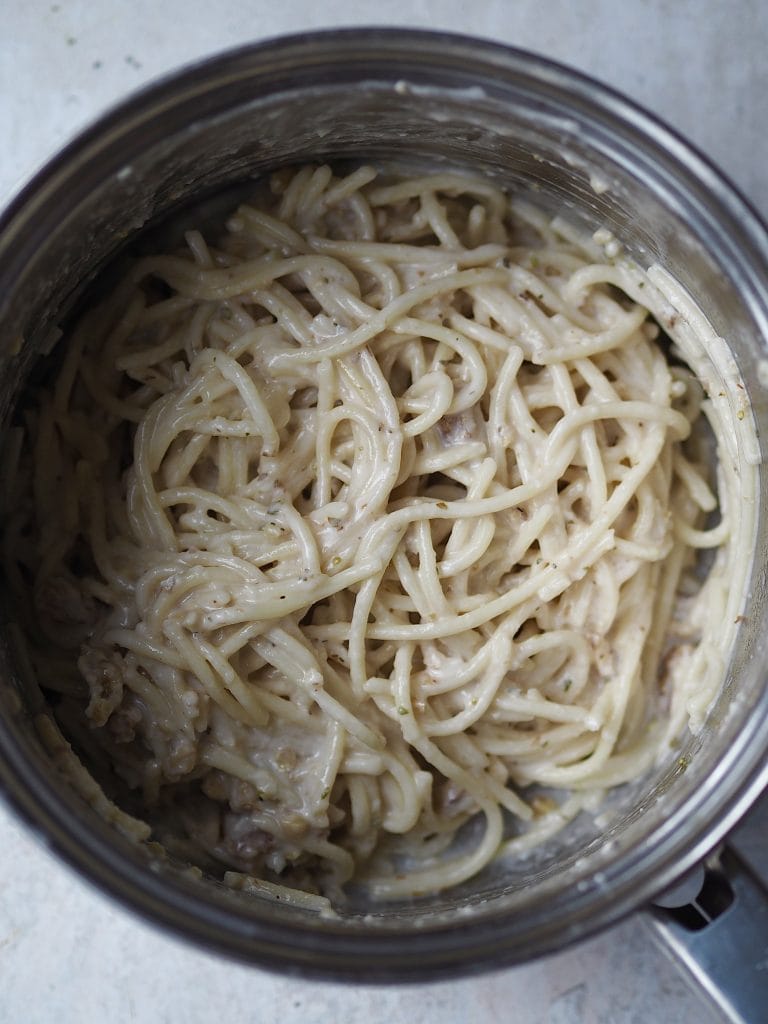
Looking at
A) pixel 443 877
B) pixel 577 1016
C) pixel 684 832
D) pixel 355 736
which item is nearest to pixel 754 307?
pixel 684 832

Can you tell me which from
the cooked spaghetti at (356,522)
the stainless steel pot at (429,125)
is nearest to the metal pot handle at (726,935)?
the stainless steel pot at (429,125)

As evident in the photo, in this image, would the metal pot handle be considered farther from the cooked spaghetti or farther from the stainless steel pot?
the cooked spaghetti

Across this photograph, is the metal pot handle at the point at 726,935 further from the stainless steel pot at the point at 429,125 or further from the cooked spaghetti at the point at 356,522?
the cooked spaghetti at the point at 356,522

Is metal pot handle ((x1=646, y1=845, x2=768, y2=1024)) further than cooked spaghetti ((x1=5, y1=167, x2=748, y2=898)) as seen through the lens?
No

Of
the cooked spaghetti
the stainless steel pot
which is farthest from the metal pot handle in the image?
the cooked spaghetti

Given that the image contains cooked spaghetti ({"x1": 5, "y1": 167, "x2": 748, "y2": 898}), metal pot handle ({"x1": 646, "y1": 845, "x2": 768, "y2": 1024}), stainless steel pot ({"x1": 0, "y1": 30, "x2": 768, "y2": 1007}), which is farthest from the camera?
cooked spaghetti ({"x1": 5, "y1": 167, "x2": 748, "y2": 898})

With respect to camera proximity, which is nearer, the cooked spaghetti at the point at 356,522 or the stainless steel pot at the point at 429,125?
the stainless steel pot at the point at 429,125
